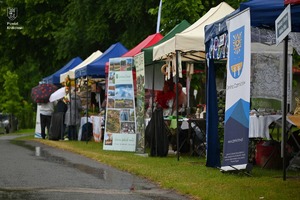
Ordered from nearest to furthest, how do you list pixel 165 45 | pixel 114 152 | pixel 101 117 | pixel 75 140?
1. pixel 165 45
2. pixel 114 152
3. pixel 101 117
4. pixel 75 140

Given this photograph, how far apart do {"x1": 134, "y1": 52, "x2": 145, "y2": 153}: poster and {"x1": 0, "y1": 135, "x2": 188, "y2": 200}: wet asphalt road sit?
208 cm

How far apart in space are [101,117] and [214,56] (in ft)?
41.8

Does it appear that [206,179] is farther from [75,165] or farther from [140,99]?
[140,99]

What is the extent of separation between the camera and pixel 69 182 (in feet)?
44.7

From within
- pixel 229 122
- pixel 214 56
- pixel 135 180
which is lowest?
pixel 135 180

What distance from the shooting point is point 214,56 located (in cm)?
1562

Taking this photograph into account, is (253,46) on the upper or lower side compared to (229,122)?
upper

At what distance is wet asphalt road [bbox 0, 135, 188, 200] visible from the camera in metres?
11.8

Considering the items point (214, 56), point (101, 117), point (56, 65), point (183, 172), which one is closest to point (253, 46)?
point (214, 56)

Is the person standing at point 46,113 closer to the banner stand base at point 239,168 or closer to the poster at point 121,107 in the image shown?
the poster at point 121,107

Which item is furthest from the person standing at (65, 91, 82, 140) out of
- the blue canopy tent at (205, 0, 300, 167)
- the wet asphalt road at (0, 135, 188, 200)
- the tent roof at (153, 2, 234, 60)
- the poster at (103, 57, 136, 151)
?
the blue canopy tent at (205, 0, 300, 167)

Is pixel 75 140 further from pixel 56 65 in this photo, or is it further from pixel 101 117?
pixel 56 65

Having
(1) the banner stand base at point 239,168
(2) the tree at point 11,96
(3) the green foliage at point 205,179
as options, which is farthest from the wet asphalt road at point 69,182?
(2) the tree at point 11,96

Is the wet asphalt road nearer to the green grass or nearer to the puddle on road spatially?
the puddle on road
